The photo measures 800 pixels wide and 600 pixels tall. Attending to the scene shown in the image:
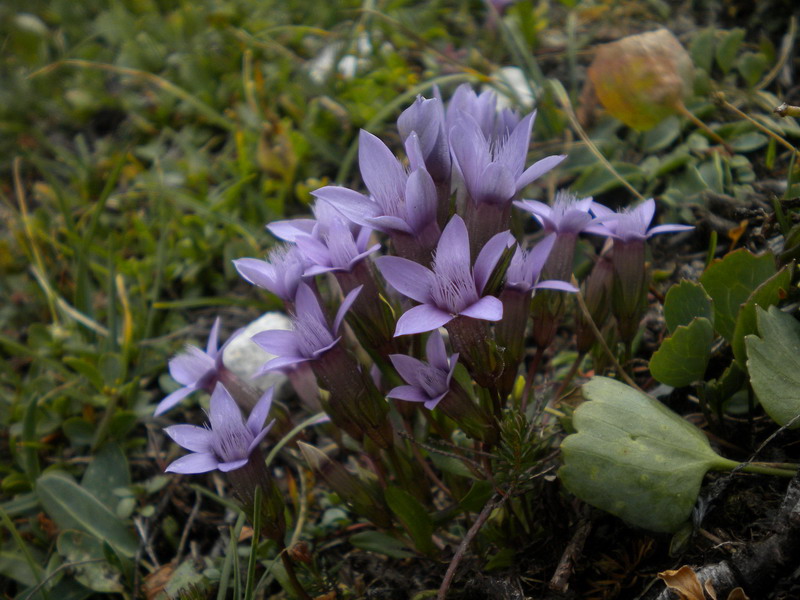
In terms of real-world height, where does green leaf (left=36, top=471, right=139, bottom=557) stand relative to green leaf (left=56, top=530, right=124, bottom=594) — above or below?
above

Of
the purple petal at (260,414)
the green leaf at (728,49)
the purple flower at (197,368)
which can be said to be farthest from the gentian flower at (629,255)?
the green leaf at (728,49)

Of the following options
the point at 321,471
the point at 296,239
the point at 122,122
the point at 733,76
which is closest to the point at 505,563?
the point at 321,471

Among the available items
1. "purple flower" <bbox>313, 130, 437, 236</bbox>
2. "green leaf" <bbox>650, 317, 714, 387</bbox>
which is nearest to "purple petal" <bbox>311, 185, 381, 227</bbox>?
"purple flower" <bbox>313, 130, 437, 236</bbox>

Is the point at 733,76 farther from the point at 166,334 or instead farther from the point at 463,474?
the point at 166,334

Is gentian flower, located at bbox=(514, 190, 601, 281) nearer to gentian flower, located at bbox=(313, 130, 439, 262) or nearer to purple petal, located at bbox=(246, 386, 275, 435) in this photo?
gentian flower, located at bbox=(313, 130, 439, 262)

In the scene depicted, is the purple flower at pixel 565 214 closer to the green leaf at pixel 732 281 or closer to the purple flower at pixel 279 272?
the green leaf at pixel 732 281

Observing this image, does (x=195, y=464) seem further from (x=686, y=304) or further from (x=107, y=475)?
(x=686, y=304)

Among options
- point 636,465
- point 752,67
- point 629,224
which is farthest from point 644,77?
point 636,465

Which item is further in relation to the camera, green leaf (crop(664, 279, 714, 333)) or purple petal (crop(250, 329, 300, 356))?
green leaf (crop(664, 279, 714, 333))
